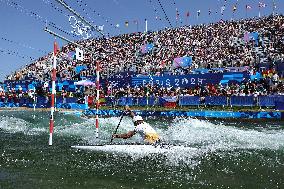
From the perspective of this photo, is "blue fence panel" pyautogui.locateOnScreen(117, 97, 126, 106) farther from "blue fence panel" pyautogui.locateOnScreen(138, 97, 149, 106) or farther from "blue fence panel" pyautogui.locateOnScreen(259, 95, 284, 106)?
"blue fence panel" pyautogui.locateOnScreen(259, 95, 284, 106)

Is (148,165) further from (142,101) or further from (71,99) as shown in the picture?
(71,99)

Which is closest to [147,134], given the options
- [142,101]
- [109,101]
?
[142,101]

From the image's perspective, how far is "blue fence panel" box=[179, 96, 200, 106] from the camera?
122ft

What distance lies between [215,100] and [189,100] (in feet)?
9.63

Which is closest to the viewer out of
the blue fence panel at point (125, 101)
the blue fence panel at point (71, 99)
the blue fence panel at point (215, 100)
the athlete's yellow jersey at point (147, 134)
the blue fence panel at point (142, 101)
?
the athlete's yellow jersey at point (147, 134)

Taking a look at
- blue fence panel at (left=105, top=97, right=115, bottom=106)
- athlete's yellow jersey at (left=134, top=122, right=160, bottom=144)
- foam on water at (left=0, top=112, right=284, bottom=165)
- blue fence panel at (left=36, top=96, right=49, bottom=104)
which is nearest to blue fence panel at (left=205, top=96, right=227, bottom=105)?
foam on water at (left=0, top=112, right=284, bottom=165)

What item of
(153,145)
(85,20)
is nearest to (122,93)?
(85,20)

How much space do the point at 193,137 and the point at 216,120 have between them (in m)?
12.0

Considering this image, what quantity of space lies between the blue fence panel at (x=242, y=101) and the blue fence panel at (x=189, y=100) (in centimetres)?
372

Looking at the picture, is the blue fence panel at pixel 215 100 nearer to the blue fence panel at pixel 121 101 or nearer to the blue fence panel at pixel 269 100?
the blue fence panel at pixel 269 100

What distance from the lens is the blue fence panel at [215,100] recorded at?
35406mm

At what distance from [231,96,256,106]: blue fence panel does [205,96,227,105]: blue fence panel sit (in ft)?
2.91

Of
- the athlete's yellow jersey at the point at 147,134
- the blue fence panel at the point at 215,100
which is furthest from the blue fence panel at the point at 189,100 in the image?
the athlete's yellow jersey at the point at 147,134

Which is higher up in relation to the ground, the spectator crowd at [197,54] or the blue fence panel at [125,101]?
the spectator crowd at [197,54]
